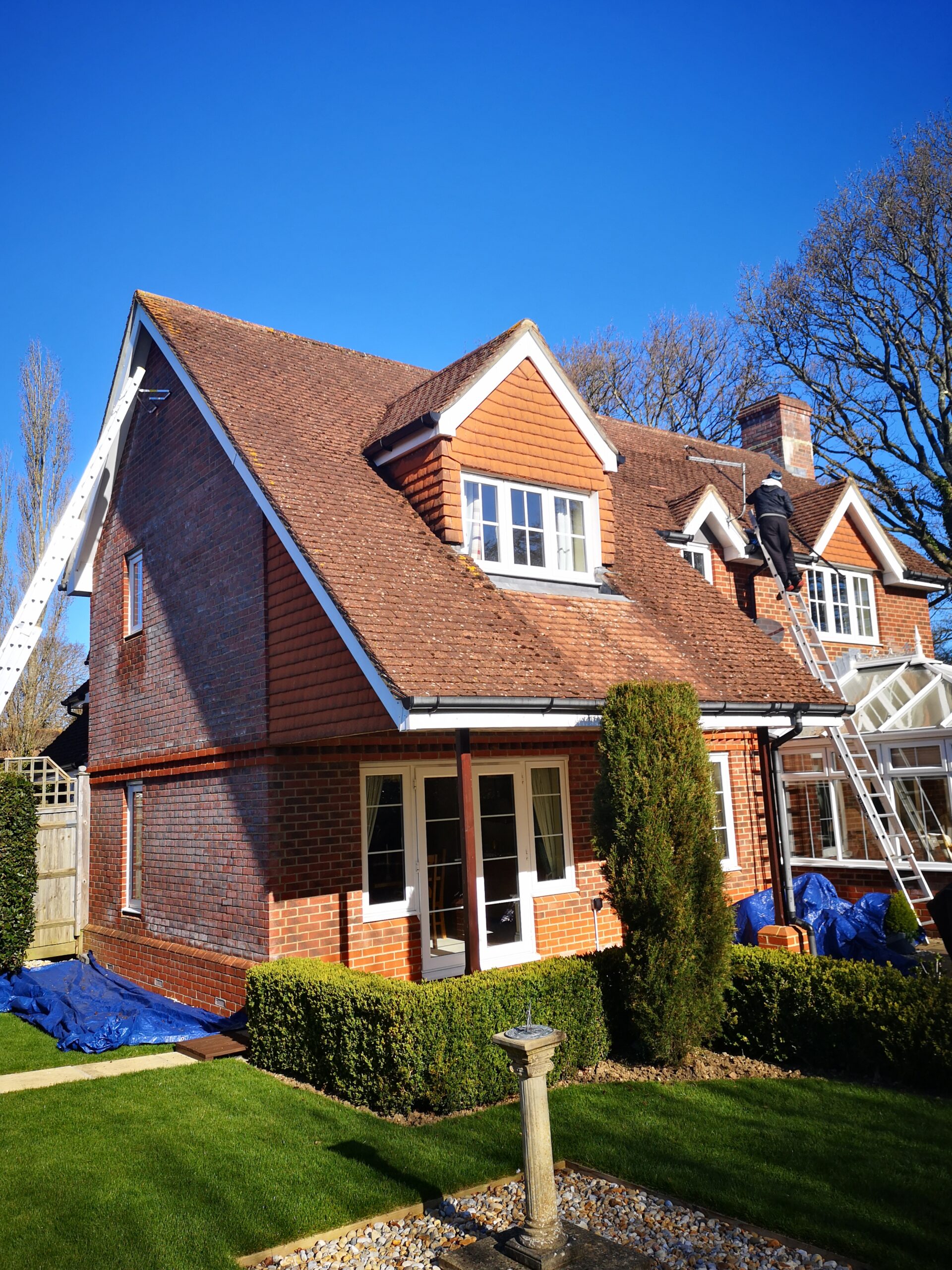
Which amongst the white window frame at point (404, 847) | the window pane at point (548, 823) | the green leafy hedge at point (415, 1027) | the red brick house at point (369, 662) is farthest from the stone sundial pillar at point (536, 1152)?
the window pane at point (548, 823)

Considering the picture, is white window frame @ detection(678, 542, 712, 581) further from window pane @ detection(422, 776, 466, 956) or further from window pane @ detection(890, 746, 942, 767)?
window pane @ detection(422, 776, 466, 956)

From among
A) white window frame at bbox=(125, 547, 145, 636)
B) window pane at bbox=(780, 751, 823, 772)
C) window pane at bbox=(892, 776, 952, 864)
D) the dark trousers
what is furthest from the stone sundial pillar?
window pane at bbox=(780, 751, 823, 772)

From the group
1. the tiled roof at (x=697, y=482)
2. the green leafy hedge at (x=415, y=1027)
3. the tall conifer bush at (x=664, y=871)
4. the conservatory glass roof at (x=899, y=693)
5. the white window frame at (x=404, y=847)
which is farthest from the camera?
the tiled roof at (x=697, y=482)

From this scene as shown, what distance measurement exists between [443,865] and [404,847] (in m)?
0.61

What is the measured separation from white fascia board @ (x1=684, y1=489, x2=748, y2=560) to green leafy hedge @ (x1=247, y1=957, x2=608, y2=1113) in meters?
8.98

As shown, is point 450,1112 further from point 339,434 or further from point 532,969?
point 339,434

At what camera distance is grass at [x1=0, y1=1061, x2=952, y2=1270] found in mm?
5062

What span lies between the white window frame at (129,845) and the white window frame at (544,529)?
19.8 ft

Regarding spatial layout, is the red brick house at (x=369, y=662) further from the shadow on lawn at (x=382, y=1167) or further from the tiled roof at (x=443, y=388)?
the shadow on lawn at (x=382, y=1167)

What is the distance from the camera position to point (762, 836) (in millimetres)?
14742

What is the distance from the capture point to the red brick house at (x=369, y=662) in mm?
9203

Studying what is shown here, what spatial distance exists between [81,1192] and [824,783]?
1306 cm

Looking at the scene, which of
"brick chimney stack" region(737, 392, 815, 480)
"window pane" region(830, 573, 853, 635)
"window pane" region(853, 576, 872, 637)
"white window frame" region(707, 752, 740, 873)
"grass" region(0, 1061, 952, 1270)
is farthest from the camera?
"brick chimney stack" region(737, 392, 815, 480)

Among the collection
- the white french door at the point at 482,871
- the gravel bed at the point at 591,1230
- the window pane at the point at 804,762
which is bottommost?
the gravel bed at the point at 591,1230
